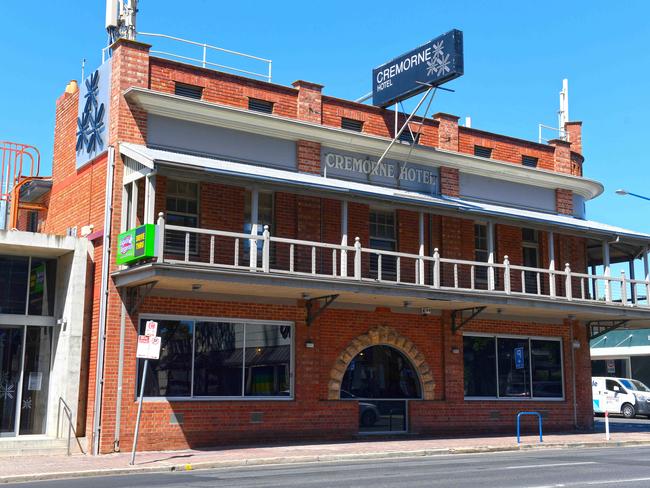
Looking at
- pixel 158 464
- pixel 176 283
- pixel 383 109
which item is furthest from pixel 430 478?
pixel 383 109

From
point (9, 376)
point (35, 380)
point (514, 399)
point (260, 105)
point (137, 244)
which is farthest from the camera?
point (514, 399)

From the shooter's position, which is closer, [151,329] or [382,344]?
[151,329]

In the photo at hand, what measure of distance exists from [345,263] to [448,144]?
7.32 metres

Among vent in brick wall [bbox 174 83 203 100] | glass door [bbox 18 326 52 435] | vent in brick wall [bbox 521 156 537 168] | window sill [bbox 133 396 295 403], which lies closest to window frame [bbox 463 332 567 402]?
vent in brick wall [bbox 521 156 537 168]

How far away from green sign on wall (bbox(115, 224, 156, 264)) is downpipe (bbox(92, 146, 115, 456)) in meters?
0.45

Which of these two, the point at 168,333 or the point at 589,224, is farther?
the point at 589,224

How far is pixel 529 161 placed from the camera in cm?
2898

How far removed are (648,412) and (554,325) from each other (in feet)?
37.3

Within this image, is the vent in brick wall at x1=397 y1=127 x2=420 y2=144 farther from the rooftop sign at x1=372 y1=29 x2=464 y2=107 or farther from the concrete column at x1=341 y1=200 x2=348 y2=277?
the concrete column at x1=341 y1=200 x2=348 y2=277

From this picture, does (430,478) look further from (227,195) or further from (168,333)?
(227,195)

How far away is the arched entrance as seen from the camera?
2358 centimetres

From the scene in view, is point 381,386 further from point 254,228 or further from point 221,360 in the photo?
point 254,228

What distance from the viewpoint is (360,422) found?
925 inches

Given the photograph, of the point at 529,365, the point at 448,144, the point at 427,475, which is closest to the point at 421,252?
the point at 448,144
